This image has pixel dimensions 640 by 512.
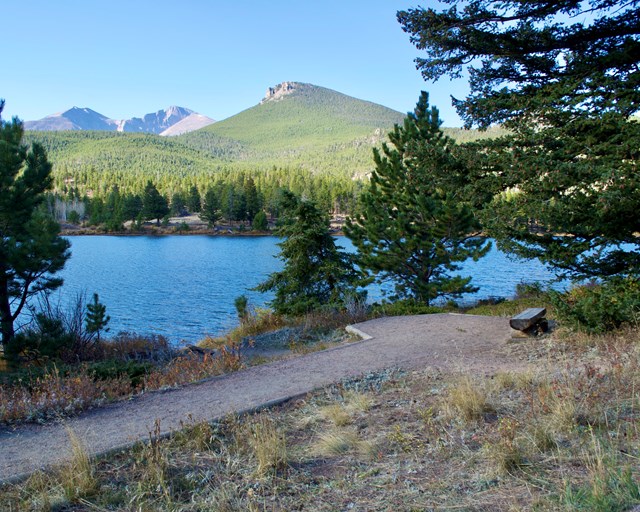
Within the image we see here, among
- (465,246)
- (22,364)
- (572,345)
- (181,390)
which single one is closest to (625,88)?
(572,345)

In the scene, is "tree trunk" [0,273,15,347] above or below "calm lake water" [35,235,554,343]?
above

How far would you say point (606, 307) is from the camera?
24.2 ft

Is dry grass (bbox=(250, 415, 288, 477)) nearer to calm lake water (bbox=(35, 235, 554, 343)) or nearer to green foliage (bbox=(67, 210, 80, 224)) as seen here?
calm lake water (bbox=(35, 235, 554, 343))

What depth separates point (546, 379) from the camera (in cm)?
559

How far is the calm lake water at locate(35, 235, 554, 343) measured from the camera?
24.1 meters

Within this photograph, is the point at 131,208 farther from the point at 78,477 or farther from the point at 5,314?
the point at 78,477

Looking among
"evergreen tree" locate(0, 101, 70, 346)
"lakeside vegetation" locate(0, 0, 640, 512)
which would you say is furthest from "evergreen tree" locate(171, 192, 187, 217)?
"evergreen tree" locate(0, 101, 70, 346)

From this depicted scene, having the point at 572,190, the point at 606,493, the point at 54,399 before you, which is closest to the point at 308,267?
the point at 572,190

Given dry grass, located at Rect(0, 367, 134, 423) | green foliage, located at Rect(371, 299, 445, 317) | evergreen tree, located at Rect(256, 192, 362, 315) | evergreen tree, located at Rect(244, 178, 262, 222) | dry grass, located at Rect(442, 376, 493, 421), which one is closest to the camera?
dry grass, located at Rect(442, 376, 493, 421)

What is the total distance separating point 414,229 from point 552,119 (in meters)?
10.1

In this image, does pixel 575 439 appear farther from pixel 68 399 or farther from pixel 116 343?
pixel 116 343

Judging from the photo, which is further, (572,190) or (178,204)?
(178,204)

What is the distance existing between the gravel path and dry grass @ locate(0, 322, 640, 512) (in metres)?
0.61

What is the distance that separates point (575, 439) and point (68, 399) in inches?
235
